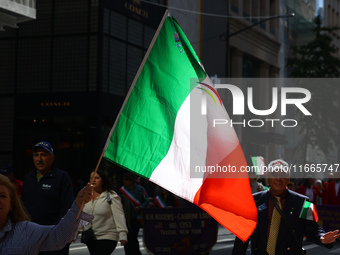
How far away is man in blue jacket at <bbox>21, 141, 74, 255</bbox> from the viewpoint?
293 inches

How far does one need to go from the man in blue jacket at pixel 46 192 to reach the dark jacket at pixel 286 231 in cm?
191

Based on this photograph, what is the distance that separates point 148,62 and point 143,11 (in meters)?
23.3

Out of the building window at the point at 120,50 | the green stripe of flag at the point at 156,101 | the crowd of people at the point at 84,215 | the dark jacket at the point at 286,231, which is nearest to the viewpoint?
the crowd of people at the point at 84,215

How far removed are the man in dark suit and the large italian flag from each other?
27.4 inches

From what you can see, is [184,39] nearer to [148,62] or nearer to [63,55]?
[148,62]

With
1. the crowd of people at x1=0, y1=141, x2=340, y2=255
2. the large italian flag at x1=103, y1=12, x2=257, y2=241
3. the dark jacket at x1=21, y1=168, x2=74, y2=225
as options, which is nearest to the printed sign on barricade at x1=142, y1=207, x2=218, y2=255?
the crowd of people at x1=0, y1=141, x2=340, y2=255

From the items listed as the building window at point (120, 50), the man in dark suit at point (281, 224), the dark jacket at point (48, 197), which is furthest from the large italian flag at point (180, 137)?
the building window at point (120, 50)

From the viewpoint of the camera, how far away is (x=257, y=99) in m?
47.8

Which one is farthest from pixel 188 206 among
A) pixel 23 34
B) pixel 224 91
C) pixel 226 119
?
pixel 224 91

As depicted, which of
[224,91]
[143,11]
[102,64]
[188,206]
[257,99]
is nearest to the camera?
[188,206]

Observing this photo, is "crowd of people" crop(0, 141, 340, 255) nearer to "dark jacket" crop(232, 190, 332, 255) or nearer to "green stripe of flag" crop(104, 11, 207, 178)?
"dark jacket" crop(232, 190, 332, 255)

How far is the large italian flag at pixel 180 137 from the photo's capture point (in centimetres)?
604

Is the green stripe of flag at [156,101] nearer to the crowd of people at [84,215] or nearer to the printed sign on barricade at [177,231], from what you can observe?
the crowd of people at [84,215]

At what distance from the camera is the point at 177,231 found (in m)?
11.6
